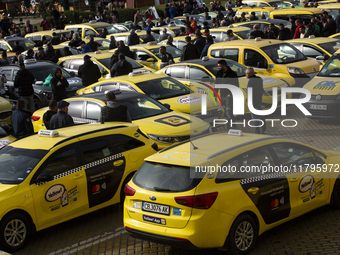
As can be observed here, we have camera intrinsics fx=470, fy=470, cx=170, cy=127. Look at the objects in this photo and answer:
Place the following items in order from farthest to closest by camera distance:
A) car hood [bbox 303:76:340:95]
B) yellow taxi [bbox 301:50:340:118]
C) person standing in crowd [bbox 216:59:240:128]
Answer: car hood [bbox 303:76:340:95] < yellow taxi [bbox 301:50:340:118] < person standing in crowd [bbox 216:59:240:128]

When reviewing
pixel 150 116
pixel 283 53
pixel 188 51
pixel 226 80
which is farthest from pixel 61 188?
pixel 188 51

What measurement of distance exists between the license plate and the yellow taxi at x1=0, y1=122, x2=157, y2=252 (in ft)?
5.70

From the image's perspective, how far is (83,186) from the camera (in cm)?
752

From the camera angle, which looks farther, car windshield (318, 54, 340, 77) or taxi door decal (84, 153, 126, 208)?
car windshield (318, 54, 340, 77)

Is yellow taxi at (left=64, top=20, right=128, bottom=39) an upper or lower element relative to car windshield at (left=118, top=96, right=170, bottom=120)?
lower

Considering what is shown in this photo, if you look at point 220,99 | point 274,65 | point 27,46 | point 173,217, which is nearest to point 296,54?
point 274,65

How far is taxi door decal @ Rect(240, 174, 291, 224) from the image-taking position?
6.16m

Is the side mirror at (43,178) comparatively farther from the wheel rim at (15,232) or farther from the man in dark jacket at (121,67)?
the man in dark jacket at (121,67)

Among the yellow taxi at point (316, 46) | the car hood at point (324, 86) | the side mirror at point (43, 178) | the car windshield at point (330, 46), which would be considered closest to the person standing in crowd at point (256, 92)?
the car hood at point (324, 86)

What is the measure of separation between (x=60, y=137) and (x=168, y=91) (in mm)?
5005

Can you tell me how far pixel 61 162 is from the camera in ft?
24.3

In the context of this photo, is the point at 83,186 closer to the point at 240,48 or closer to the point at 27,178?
the point at 27,178

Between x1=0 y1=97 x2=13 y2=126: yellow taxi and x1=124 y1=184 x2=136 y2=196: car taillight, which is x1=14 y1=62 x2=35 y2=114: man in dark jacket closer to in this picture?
→ x1=0 y1=97 x2=13 y2=126: yellow taxi

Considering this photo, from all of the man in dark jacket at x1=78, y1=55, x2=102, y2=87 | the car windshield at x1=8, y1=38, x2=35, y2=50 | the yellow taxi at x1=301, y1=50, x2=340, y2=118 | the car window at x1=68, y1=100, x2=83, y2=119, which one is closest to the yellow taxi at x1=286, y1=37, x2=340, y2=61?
the yellow taxi at x1=301, y1=50, x2=340, y2=118
